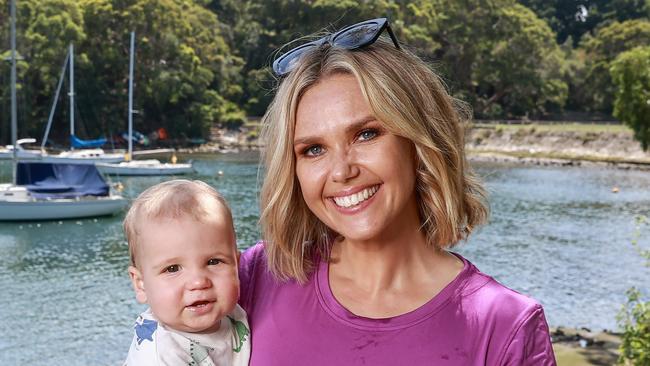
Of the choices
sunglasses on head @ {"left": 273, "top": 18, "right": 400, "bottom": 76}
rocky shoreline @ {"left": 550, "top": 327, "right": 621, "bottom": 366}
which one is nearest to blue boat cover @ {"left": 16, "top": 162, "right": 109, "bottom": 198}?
rocky shoreline @ {"left": 550, "top": 327, "right": 621, "bottom": 366}

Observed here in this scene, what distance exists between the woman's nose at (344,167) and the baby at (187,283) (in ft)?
1.30

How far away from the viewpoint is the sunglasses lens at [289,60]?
202 cm

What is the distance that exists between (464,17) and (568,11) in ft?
67.5

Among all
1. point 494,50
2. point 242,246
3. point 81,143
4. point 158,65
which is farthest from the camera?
point 494,50

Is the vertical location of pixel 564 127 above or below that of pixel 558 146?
above

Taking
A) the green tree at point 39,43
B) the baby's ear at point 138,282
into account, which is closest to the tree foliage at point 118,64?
the green tree at point 39,43

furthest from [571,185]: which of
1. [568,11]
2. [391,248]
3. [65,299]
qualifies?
[568,11]

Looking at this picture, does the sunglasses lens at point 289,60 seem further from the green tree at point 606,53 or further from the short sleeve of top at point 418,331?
the green tree at point 606,53

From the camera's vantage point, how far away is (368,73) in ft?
6.02

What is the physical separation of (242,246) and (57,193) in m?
7.19

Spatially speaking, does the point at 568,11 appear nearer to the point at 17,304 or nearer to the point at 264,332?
the point at 17,304

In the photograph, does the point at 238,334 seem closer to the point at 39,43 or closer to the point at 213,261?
the point at 213,261

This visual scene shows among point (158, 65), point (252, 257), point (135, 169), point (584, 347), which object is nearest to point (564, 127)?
point (158, 65)

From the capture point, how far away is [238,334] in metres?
2.02
